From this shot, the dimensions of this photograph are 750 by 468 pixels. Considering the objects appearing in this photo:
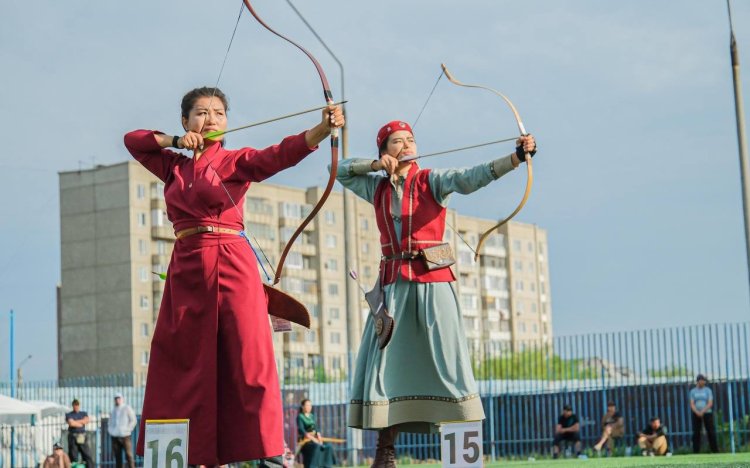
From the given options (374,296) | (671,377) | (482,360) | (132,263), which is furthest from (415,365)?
(132,263)

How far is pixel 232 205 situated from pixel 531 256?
11654 centimetres

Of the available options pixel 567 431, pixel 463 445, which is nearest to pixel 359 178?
pixel 463 445

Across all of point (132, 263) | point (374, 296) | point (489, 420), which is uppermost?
point (132, 263)

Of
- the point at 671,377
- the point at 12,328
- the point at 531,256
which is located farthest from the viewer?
the point at 531,256

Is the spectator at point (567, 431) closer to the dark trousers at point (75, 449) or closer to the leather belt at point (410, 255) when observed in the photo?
the dark trousers at point (75, 449)

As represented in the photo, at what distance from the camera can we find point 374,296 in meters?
8.20

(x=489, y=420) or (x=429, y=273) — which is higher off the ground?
(x=429, y=273)

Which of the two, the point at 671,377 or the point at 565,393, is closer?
the point at 671,377

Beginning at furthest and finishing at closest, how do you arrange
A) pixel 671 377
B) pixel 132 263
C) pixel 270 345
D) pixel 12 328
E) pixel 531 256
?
pixel 531 256 < pixel 132 263 < pixel 12 328 < pixel 671 377 < pixel 270 345

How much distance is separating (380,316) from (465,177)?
1.08m

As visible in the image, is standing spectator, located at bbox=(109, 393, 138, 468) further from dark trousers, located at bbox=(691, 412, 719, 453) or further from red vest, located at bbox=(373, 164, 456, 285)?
red vest, located at bbox=(373, 164, 456, 285)

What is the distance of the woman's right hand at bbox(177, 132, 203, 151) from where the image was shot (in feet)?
22.0

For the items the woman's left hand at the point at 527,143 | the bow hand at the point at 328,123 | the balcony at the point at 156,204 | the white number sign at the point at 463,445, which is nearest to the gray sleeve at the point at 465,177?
the woman's left hand at the point at 527,143

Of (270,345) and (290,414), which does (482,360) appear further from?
(270,345)
